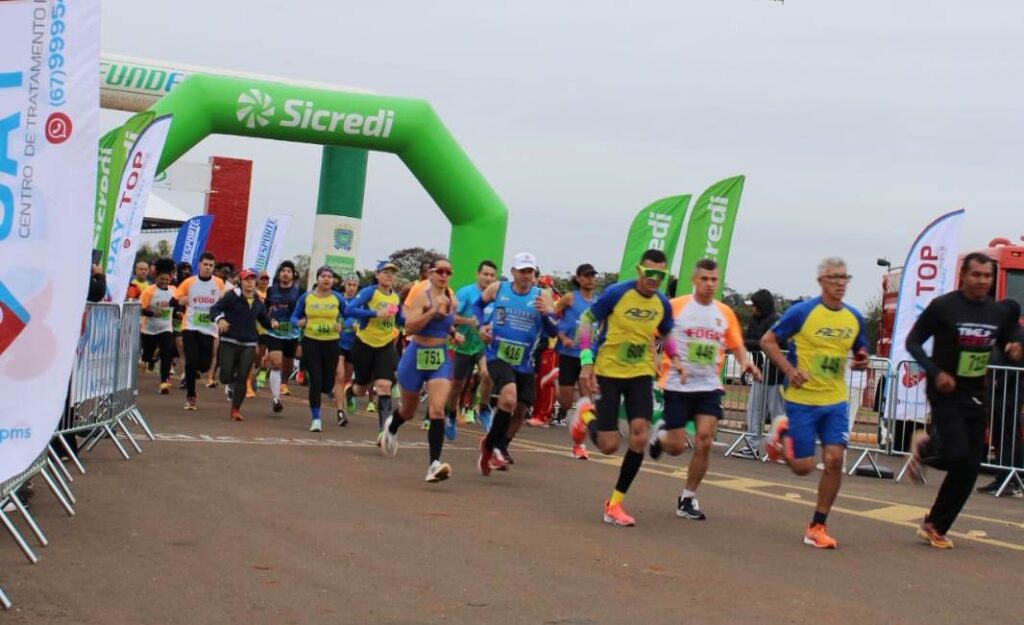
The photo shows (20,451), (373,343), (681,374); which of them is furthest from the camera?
(373,343)

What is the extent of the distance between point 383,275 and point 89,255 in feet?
34.2

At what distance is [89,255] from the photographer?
19.1ft

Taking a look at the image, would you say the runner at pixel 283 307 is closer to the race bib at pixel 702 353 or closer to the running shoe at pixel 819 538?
the race bib at pixel 702 353

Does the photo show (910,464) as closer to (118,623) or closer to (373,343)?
(118,623)

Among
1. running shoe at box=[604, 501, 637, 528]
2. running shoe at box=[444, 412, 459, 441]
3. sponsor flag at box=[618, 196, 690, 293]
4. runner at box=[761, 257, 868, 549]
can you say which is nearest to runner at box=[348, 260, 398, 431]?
running shoe at box=[444, 412, 459, 441]

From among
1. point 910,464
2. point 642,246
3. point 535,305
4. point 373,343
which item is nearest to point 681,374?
point 910,464

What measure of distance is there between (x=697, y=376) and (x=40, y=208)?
18.4 ft

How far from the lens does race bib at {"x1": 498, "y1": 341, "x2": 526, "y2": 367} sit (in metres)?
12.7

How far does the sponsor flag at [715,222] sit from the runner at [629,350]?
9729 mm

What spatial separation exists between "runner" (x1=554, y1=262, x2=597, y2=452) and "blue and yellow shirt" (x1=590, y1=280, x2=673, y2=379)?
12.0 ft

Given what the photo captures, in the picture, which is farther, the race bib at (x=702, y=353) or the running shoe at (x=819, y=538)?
the race bib at (x=702, y=353)

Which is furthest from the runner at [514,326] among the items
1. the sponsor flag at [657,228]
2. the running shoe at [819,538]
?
the sponsor flag at [657,228]

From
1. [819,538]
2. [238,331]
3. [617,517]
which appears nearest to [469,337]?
[238,331]

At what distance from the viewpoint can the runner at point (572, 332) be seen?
14461 millimetres
